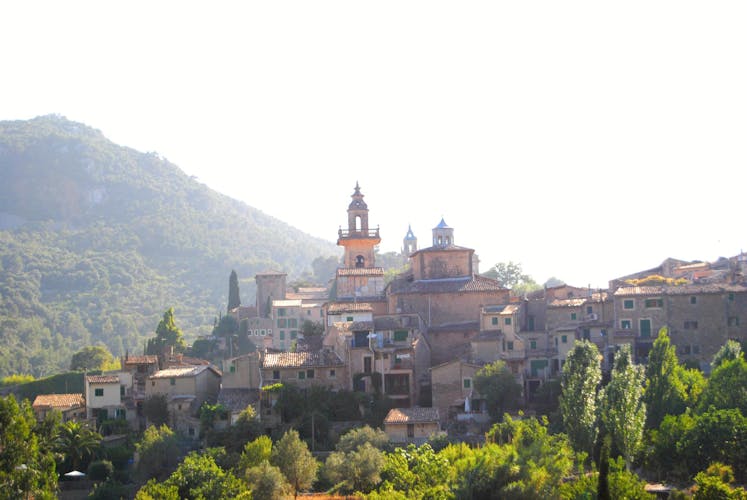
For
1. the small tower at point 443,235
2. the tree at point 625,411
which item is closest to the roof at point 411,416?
the tree at point 625,411

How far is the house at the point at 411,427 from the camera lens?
172 feet

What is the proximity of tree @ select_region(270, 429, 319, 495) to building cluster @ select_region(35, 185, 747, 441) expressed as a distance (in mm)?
5282

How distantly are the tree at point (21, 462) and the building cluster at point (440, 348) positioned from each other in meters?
9.66

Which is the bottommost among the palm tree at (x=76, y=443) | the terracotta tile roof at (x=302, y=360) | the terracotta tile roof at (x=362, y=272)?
the palm tree at (x=76, y=443)

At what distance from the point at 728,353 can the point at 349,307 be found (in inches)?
901

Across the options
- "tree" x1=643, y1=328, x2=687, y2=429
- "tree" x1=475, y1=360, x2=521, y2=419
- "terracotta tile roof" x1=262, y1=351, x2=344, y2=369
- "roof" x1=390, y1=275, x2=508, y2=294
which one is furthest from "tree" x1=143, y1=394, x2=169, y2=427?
"tree" x1=643, y1=328, x2=687, y2=429

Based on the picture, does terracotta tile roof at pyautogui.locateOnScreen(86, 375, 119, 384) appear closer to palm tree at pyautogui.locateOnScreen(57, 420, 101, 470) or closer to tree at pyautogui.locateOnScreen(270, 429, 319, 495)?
palm tree at pyautogui.locateOnScreen(57, 420, 101, 470)

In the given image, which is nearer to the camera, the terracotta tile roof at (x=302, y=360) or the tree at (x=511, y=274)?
the terracotta tile roof at (x=302, y=360)

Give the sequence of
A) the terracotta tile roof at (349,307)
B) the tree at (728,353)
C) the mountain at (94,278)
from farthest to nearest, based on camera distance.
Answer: the mountain at (94,278), the terracotta tile roof at (349,307), the tree at (728,353)

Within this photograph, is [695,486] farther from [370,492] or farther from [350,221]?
[350,221]

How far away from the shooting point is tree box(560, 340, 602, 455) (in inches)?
1823

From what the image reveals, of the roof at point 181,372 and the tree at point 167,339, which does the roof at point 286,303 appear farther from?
the roof at point 181,372

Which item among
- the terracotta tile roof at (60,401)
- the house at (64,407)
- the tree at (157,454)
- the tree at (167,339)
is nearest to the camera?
the tree at (157,454)

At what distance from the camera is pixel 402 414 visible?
53.3 meters
